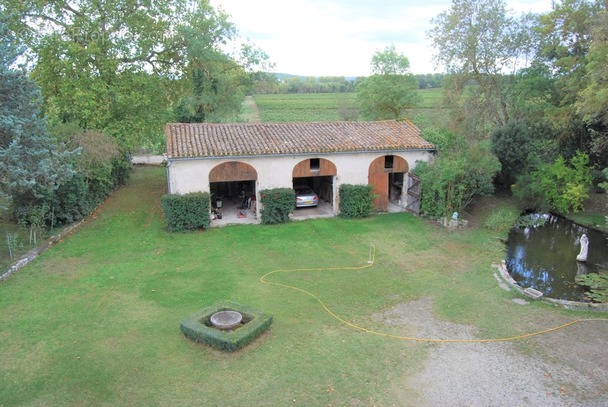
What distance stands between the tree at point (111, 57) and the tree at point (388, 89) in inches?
576

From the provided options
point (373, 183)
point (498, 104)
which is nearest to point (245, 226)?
point (373, 183)

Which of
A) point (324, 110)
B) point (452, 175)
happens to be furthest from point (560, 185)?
point (324, 110)

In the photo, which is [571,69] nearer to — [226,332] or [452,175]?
[452,175]

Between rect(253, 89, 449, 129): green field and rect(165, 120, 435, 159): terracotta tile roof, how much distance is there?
12095mm

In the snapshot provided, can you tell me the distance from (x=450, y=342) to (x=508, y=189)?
21141 mm

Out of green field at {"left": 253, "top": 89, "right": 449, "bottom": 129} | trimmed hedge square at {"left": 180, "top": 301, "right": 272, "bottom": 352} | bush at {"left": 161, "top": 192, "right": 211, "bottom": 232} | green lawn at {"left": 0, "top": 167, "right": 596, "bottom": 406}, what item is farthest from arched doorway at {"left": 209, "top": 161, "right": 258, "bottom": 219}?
green field at {"left": 253, "top": 89, "right": 449, "bottom": 129}

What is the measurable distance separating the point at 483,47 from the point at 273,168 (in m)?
18.6

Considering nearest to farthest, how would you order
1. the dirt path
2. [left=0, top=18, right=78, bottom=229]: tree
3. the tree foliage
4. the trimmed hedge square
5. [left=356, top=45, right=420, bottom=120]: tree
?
the dirt path → the trimmed hedge square → [left=0, top=18, right=78, bottom=229]: tree → the tree foliage → [left=356, top=45, right=420, bottom=120]: tree

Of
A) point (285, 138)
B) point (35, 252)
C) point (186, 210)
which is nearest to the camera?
point (35, 252)

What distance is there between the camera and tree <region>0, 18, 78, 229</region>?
14.6 metres

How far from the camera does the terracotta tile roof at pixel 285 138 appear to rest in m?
20.4

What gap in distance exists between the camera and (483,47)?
29.3 meters

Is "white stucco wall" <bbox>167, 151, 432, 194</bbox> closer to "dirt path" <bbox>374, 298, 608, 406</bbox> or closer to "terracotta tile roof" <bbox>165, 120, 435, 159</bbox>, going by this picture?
"terracotta tile roof" <bbox>165, 120, 435, 159</bbox>

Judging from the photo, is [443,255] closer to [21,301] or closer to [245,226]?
[245,226]
